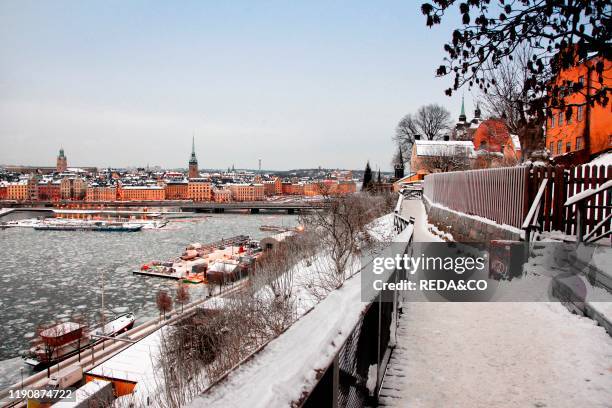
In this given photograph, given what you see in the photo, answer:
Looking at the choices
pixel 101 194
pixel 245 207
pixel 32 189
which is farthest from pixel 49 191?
pixel 245 207

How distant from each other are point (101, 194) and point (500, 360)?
6433 inches

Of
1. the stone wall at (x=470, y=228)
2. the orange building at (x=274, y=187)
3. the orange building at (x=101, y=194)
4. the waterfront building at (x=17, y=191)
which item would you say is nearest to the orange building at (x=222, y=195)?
the orange building at (x=274, y=187)

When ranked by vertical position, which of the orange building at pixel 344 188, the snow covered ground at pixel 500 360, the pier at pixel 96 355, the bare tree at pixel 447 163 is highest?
the bare tree at pixel 447 163

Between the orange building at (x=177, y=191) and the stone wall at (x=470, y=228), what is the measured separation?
504ft

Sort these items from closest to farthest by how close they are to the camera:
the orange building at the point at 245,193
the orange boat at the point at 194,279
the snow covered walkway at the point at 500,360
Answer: the snow covered walkway at the point at 500,360, the orange boat at the point at 194,279, the orange building at the point at 245,193

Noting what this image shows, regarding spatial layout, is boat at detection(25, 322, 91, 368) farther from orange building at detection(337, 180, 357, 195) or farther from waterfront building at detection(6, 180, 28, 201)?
waterfront building at detection(6, 180, 28, 201)

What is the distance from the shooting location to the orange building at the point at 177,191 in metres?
161

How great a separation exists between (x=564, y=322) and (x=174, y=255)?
186 feet

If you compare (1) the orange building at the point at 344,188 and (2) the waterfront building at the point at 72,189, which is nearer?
(1) the orange building at the point at 344,188

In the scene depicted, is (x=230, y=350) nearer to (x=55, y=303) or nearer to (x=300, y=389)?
(x=300, y=389)

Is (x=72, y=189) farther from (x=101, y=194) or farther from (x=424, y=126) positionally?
(x=424, y=126)

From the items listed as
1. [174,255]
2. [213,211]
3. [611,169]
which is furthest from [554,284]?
[213,211]

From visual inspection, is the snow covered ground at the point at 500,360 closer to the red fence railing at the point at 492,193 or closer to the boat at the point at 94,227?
the red fence railing at the point at 492,193

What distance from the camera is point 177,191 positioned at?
162125 millimetres
